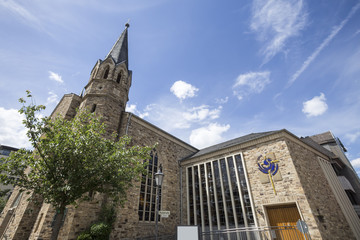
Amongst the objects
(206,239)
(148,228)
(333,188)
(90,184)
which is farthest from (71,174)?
(333,188)

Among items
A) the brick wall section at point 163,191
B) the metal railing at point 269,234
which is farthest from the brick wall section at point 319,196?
the brick wall section at point 163,191

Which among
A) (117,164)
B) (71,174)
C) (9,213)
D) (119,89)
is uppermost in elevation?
(119,89)

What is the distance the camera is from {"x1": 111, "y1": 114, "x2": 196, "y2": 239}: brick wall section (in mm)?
10945

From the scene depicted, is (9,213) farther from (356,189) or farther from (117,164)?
(356,189)

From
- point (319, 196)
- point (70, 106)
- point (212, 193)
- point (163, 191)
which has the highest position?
point (70, 106)

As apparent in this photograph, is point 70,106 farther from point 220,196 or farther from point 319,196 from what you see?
point 319,196

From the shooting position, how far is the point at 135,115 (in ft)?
47.7

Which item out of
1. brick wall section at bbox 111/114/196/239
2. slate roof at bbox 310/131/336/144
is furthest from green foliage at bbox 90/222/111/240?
slate roof at bbox 310/131/336/144

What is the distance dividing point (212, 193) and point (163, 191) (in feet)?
12.6

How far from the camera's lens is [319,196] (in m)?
10.9

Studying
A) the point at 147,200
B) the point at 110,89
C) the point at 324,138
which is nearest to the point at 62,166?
the point at 147,200

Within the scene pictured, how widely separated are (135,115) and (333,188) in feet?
52.6

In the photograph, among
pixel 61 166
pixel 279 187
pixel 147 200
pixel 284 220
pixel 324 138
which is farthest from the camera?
pixel 324 138

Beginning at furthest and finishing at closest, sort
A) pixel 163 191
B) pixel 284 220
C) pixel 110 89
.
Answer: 1. pixel 110 89
2. pixel 163 191
3. pixel 284 220
